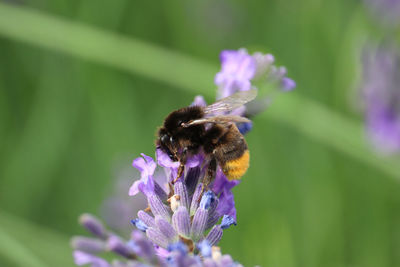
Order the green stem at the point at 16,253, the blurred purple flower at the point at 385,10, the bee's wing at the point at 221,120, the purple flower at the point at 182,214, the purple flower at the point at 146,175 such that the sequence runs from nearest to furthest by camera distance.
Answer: the purple flower at the point at 182,214
the purple flower at the point at 146,175
the bee's wing at the point at 221,120
the green stem at the point at 16,253
the blurred purple flower at the point at 385,10

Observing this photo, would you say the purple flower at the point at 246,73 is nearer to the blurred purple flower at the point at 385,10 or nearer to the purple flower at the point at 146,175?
the purple flower at the point at 146,175

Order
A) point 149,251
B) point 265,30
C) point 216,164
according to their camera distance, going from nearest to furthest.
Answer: point 149,251 → point 216,164 → point 265,30

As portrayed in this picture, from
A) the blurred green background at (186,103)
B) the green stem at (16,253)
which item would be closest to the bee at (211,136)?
the green stem at (16,253)

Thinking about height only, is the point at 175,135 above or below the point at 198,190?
above

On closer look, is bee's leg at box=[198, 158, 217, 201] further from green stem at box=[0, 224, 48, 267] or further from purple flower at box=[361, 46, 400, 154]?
purple flower at box=[361, 46, 400, 154]

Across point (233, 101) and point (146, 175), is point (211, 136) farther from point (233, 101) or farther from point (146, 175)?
point (146, 175)

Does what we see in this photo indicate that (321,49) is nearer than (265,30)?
Yes

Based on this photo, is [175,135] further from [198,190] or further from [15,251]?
[15,251]

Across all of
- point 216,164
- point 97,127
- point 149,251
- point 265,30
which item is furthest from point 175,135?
point 265,30
